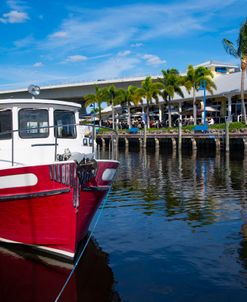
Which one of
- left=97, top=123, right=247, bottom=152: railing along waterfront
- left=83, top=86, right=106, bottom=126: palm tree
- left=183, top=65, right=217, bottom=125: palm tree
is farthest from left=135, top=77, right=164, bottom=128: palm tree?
left=83, top=86, right=106, bottom=126: palm tree

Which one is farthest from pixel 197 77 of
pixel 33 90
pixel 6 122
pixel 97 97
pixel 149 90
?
pixel 6 122

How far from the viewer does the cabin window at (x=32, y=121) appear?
1145 cm

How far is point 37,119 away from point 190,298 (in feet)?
21.4

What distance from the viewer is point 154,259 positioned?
10359 mm

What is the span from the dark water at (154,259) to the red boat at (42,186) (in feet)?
2.45

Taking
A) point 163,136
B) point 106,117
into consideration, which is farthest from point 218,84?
point 106,117

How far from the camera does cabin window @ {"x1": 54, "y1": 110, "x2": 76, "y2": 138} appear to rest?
12.1m

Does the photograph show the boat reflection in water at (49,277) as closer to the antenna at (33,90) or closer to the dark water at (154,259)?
the dark water at (154,259)

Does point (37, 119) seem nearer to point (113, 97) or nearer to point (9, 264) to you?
point (9, 264)

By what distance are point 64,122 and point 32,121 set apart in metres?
1.09

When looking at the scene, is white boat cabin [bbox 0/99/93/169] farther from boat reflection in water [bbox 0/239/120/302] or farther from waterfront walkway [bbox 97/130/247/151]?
waterfront walkway [bbox 97/130/247/151]

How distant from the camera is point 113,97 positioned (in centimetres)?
7031

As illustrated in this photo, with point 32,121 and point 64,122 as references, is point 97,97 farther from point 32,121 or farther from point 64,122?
point 32,121

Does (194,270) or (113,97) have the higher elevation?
(113,97)
